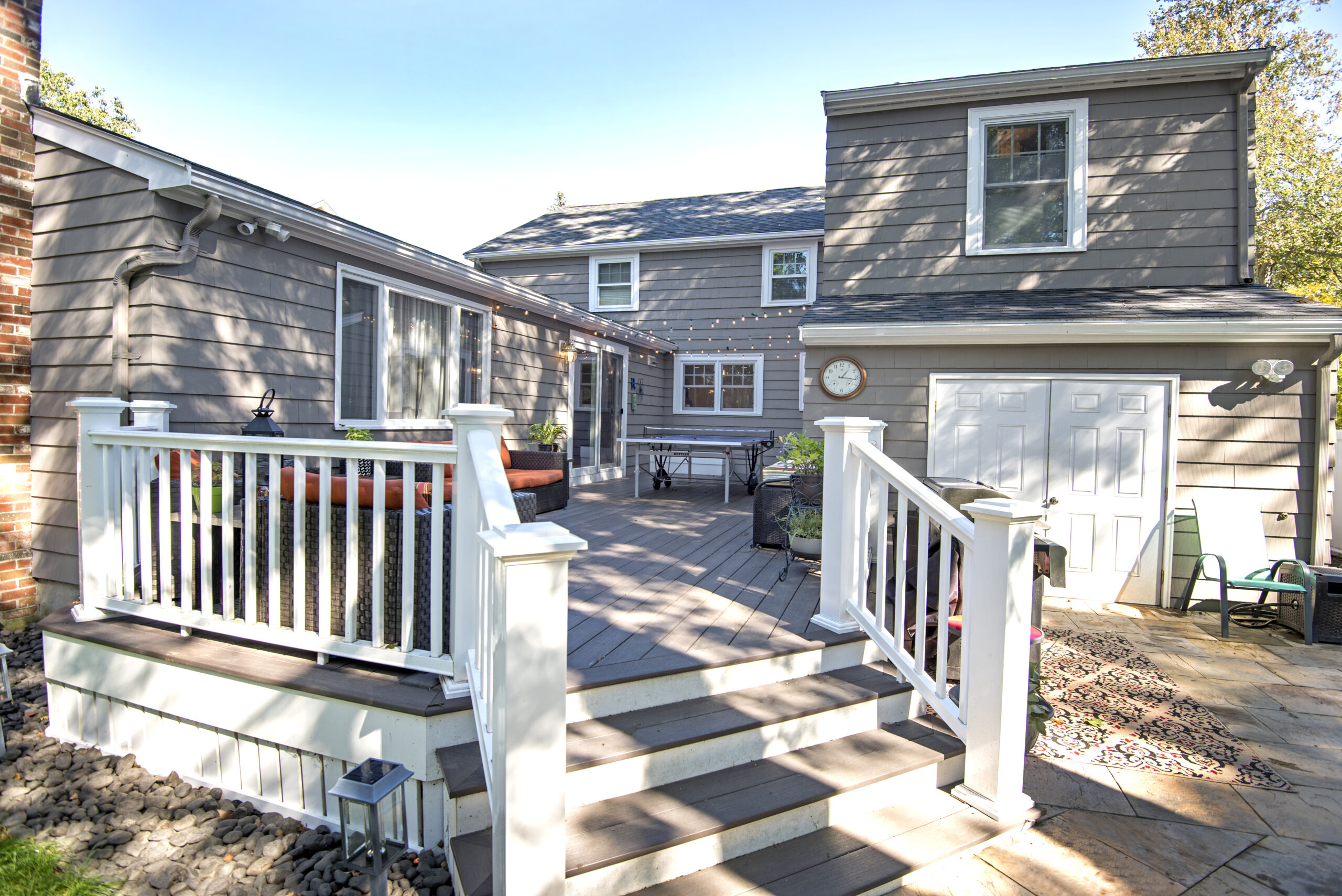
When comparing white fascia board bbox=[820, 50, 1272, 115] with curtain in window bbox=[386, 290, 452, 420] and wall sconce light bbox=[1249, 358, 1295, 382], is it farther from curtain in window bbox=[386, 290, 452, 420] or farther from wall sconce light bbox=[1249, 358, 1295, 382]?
curtain in window bbox=[386, 290, 452, 420]

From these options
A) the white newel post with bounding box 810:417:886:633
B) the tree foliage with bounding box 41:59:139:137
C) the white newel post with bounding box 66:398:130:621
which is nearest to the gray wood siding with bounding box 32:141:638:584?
the white newel post with bounding box 66:398:130:621

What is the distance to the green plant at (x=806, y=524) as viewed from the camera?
3.96m

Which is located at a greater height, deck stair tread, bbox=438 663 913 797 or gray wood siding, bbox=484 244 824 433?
gray wood siding, bbox=484 244 824 433

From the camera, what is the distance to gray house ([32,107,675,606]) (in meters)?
3.91

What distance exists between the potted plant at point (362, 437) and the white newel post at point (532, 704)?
3246mm

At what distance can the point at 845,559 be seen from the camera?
2.95 meters

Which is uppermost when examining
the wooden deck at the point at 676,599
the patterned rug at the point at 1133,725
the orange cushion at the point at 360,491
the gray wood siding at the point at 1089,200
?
the gray wood siding at the point at 1089,200

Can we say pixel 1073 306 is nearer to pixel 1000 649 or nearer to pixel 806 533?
pixel 806 533

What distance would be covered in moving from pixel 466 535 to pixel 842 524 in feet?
5.59

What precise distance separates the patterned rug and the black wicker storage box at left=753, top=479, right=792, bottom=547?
1.81 metres

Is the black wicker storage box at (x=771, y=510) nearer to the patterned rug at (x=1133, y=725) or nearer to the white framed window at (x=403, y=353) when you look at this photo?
the patterned rug at (x=1133, y=725)

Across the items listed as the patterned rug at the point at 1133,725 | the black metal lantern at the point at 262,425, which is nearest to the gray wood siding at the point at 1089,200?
the patterned rug at the point at 1133,725

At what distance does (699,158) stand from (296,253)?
18.1 m

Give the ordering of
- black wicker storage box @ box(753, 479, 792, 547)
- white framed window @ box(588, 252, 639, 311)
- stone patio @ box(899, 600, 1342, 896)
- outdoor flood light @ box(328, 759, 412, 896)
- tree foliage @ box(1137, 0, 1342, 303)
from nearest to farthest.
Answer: outdoor flood light @ box(328, 759, 412, 896) < stone patio @ box(899, 600, 1342, 896) < black wicker storage box @ box(753, 479, 792, 547) < white framed window @ box(588, 252, 639, 311) < tree foliage @ box(1137, 0, 1342, 303)
